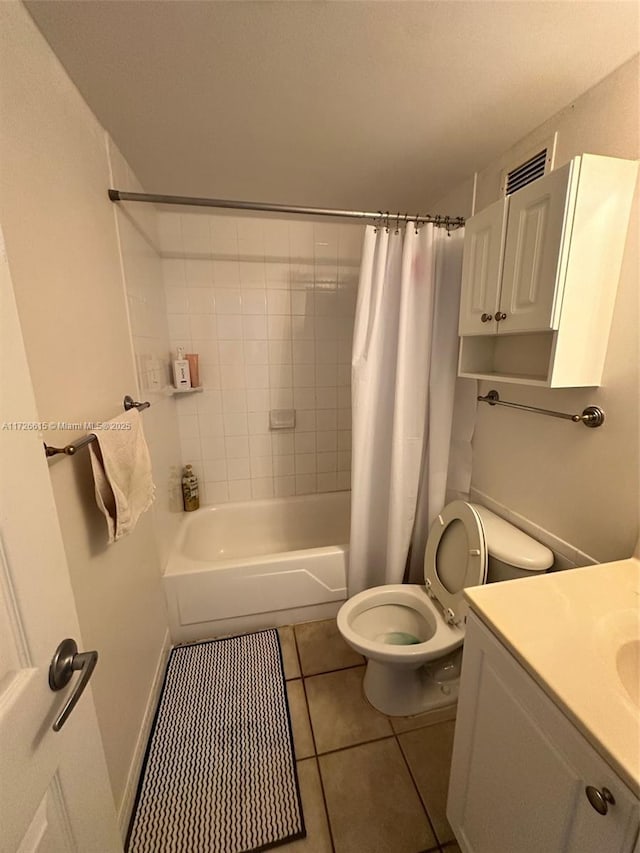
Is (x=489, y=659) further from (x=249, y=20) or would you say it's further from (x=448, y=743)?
Result: (x=249, y=20)

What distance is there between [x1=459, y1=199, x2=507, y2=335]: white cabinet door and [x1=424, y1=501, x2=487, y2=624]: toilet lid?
27.9 inches

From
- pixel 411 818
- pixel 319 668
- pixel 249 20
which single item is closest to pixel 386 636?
pixel 319 668

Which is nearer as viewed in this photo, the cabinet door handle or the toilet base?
the cabinet door handle

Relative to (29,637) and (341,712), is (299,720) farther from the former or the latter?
(29,637)

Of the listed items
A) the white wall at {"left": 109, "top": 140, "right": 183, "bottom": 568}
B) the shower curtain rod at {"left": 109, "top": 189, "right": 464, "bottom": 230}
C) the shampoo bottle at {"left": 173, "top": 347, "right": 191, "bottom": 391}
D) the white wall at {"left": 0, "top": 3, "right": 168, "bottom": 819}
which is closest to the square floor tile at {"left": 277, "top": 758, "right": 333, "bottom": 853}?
the white wall at {"left": 0, "top": 3, "right": 168, "bottom": 819}

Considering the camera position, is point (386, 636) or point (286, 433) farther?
point (286, 433)

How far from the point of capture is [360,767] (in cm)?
120

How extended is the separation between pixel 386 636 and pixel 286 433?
1.35 meters

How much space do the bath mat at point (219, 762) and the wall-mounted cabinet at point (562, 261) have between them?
5.24ft

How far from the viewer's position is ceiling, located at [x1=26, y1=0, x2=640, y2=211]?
0.81m

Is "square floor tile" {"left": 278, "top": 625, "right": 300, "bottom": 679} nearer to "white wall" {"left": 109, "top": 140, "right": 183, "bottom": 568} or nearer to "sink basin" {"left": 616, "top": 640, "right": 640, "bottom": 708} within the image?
"white wall" {"left": 109, "top": 140, "right": 183, "bottom": 568}

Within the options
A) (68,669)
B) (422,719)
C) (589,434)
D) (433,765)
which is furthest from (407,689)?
(68,669)

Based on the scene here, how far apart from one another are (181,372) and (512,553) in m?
1.87

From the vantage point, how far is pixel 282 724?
1331 millimetres
